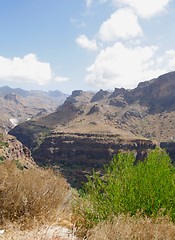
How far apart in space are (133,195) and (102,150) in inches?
5298

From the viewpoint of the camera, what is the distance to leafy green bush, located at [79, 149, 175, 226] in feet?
26.6

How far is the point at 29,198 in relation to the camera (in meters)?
9.25

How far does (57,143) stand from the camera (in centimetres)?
15775

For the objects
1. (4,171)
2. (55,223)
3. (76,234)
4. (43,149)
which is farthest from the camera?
(43,149)

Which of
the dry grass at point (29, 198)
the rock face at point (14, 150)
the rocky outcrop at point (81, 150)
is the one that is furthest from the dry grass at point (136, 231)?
the rocky outcrop at point (81, 150)

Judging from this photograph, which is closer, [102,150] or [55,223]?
[55,223]

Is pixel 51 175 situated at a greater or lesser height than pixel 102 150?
greater

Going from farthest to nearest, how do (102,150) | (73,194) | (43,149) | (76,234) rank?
Result: (43,149) → (102,150) → (73,194) → (76,234)

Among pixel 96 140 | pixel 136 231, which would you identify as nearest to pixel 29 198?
pixel 136 231

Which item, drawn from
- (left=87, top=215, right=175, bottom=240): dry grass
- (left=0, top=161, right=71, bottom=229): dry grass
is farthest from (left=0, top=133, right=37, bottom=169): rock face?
(left=87, top=215, right=175, bottom=240): dry grass

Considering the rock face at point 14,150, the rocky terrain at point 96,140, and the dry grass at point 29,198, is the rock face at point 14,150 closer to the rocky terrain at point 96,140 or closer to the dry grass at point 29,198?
the rocky terrain at point 96,140

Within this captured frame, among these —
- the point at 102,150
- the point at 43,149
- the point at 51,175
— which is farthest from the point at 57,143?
the point at 51,175

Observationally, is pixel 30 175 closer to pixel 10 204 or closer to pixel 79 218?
pixel 10 204

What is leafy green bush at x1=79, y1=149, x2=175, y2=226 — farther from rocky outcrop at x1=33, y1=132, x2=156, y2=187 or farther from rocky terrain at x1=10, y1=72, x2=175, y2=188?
rocky outcrop at x1=33, y1=132, x2=156, y2=187
